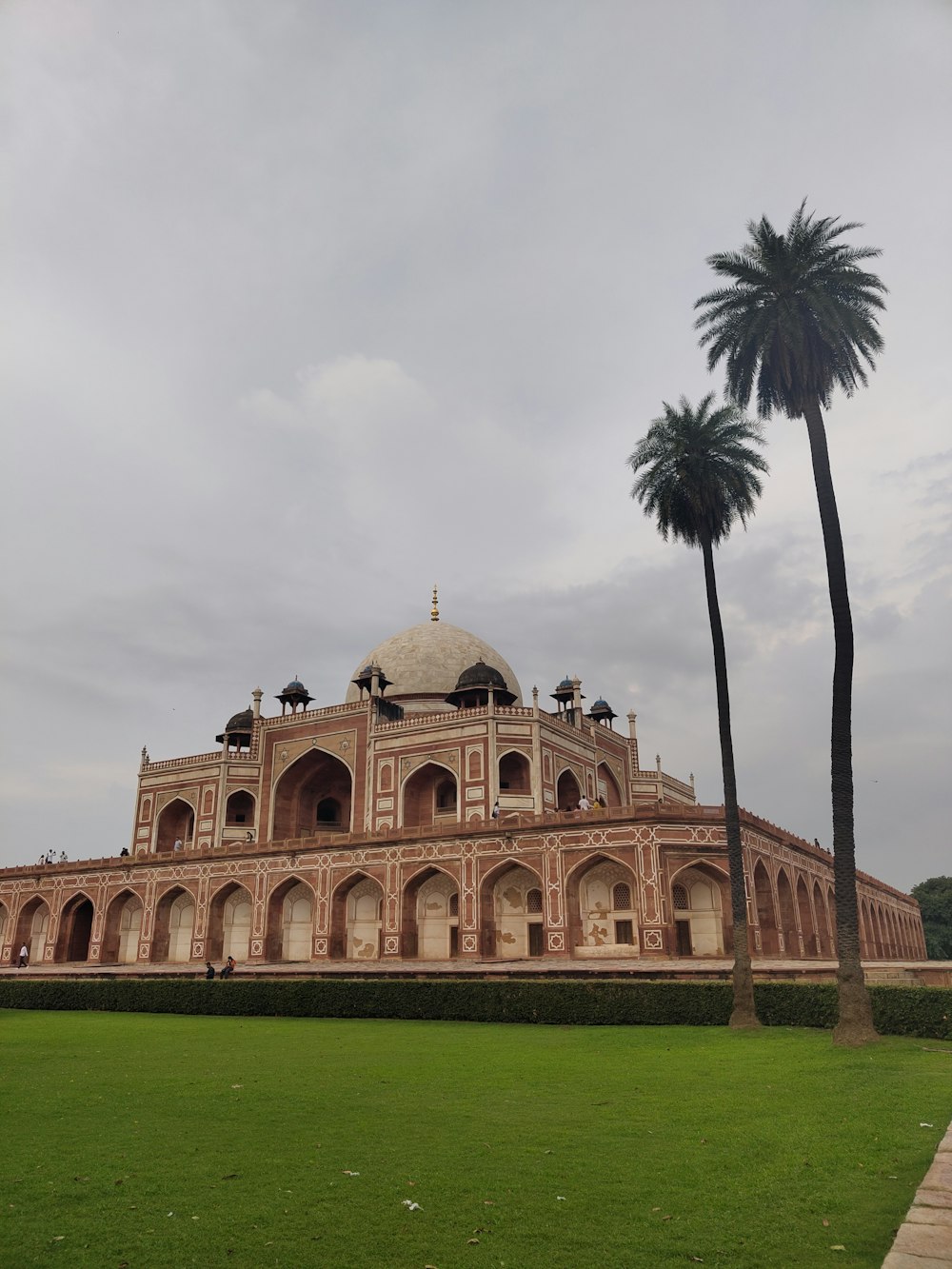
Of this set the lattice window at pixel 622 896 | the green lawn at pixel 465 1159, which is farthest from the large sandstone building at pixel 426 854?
the green lawn at pixel 465 1159

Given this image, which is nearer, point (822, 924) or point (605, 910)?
point (605, 910)

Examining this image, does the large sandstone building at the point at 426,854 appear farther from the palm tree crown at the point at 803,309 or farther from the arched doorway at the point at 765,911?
the palm tree crown at the point at 803,309

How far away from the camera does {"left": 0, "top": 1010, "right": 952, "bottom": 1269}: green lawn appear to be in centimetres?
566

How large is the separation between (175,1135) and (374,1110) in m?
2.07

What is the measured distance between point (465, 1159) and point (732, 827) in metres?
14.5

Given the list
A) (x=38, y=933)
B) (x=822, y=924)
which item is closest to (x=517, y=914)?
(x=822, y=924)

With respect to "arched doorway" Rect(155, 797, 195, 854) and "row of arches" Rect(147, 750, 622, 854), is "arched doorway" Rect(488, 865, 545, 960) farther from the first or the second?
"arched doorway" Rect(155, 797, 195, 854)

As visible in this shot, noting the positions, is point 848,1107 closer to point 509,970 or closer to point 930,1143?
point 930,1143

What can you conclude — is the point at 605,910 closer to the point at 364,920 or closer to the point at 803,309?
the point at 364,920

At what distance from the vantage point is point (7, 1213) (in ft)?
20.0

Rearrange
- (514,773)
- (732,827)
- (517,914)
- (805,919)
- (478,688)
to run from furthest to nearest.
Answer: (478,688)
(514,773)
(805,919)
(517,914)
(732,827)

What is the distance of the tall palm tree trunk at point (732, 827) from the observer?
18.8 m

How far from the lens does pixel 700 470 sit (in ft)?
72.4

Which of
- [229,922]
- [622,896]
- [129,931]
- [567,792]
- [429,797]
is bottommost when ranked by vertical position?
[129,931]
